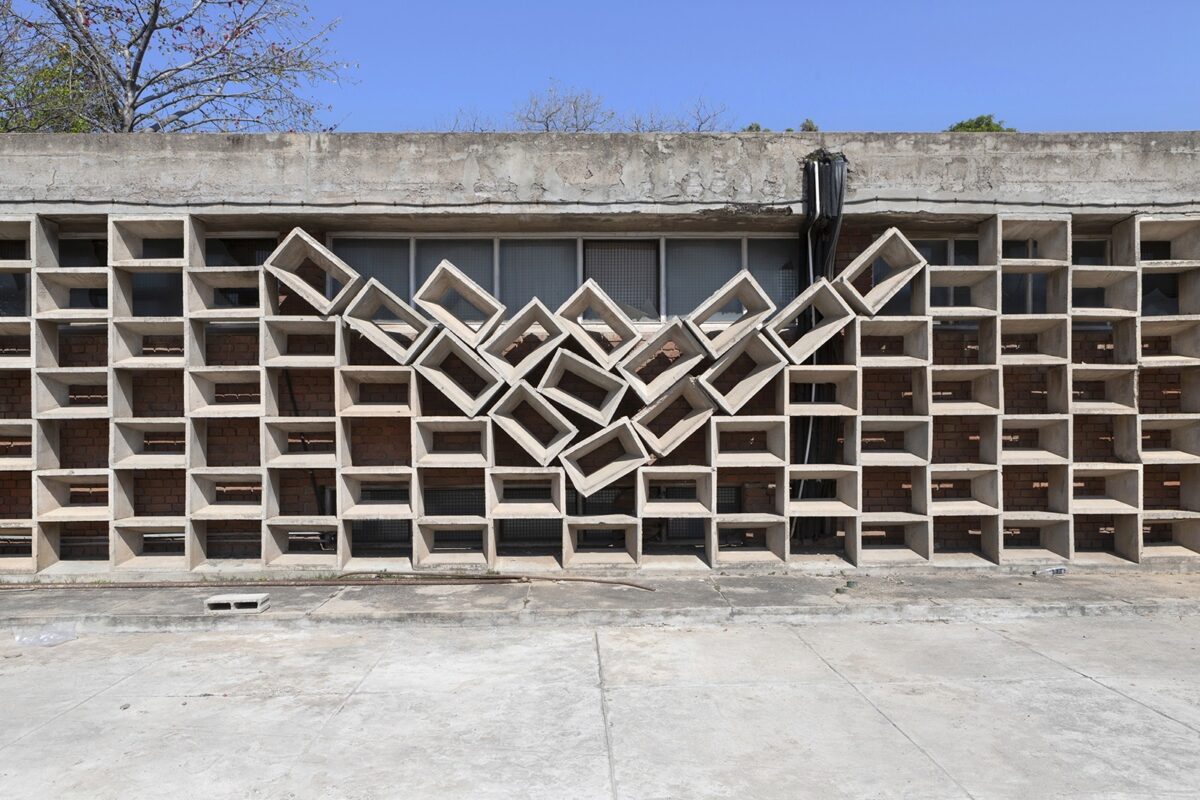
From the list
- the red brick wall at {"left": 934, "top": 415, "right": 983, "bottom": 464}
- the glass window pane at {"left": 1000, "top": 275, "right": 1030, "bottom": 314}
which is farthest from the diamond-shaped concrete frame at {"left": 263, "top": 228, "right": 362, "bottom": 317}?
the glass window pane at {"left": 1000, "top": 275, "right": 1030, "bottom": 314}

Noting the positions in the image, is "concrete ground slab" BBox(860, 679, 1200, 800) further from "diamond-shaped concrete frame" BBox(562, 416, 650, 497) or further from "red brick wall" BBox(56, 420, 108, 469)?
"red brick wall" BBox(56, 420, 108, 469)

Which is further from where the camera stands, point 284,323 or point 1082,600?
point 284,323

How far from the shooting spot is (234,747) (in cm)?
449

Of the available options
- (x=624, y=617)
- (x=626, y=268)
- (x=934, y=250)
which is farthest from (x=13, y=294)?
(x=934, y=250)

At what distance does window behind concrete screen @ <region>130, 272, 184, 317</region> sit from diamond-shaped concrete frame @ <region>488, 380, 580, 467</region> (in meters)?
3.76

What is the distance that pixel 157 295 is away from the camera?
8.92m

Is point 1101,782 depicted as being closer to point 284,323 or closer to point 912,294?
point 912,294

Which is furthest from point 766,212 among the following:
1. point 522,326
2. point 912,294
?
point 522,326

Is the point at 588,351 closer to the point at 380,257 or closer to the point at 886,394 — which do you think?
the point at 380,257

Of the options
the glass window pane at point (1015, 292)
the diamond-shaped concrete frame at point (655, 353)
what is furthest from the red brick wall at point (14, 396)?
the glass window pane at point (1015, 292)

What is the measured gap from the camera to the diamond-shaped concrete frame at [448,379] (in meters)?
8.11

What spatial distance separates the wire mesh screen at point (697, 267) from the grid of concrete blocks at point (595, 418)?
0.30 metres

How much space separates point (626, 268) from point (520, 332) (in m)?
1.46

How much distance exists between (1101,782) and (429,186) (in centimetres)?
723
